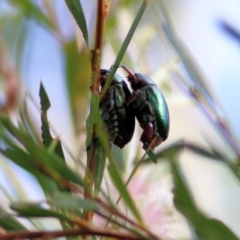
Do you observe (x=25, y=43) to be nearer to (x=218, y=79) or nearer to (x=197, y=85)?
(x=197, y=85)

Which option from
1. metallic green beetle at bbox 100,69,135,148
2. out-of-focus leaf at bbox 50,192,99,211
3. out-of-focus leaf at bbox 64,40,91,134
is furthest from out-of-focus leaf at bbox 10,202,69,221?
out-of-focus leaf at bbox 64,40,91,134

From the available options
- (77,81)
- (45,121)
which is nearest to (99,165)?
(45,121)

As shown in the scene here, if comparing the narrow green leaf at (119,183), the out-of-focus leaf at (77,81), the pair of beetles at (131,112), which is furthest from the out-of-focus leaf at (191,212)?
the out-of-focus leaf at (77,81)

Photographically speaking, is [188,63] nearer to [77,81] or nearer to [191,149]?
[191,149]

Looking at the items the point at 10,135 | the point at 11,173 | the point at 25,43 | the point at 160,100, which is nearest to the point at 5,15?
the point at 25,43

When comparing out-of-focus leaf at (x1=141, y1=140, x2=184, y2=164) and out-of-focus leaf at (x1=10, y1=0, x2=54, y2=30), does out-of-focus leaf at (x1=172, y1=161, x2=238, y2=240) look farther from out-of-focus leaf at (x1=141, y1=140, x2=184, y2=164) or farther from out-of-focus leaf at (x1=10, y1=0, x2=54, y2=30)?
out-of-focus leaf at (x1=10, y1=0, x2=54, y2=30)

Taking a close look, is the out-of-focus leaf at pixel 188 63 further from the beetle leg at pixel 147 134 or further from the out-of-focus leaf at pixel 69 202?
the out-of-focus leaf at pixel 69 202
